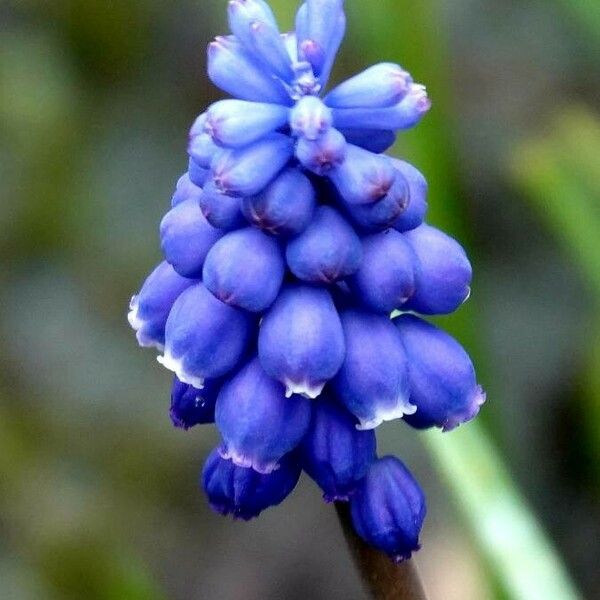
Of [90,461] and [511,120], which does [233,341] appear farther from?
[511,120]

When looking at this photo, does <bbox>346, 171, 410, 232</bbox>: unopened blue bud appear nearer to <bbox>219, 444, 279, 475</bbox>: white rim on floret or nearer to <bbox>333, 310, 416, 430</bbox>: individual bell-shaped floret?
<bbox>333, 310, 416, 430</bbox>: individual bell-shaped floret

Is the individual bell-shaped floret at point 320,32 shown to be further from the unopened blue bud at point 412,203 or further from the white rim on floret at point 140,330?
the white rim on floret at point 140,330

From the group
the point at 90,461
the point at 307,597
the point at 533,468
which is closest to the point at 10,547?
the point at 90,461

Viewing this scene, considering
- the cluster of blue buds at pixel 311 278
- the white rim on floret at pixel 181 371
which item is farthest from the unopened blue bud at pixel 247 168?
the white rim on floret at pixel 181 371

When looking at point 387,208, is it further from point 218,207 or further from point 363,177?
point 218,207

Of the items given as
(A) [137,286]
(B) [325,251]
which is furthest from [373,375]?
(A) [137,286]

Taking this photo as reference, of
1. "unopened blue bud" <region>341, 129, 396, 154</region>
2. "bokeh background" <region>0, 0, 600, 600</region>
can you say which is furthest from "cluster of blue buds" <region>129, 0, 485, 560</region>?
"bokeh background" <region>0, 0, 600, 600</region>
